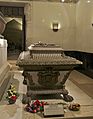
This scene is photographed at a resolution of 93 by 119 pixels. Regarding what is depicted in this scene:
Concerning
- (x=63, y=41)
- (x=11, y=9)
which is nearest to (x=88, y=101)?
(x=63, y=41)

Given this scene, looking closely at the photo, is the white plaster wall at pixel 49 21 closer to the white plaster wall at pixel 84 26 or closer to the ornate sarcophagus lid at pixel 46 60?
the white plaster wall at pixel 84 26

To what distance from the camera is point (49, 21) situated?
26.0 feet

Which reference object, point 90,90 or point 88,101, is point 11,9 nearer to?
point 90,90

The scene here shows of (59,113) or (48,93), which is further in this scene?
(48,93)

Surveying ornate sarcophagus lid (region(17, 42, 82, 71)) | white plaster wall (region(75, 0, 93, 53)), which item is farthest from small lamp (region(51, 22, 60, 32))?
ornate sarcophagus lid (region(17, 42, 82, 71))

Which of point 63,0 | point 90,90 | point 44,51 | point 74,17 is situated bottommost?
point 90,90

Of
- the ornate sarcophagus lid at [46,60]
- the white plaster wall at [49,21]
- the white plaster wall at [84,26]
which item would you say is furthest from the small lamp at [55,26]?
the ornate sarcophagus lid at [46,60]

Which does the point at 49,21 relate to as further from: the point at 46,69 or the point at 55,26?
the point at 46,69

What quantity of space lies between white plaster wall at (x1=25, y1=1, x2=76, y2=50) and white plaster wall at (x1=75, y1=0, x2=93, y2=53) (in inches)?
14.7

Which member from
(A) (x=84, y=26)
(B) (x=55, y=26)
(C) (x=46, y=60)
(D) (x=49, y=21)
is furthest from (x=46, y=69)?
(D) (x=49, y=21)

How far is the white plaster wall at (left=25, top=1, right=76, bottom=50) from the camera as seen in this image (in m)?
7.81

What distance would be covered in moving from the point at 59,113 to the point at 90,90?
187 cm

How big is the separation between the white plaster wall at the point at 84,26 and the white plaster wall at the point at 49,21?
373 millimetres

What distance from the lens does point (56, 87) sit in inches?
145
